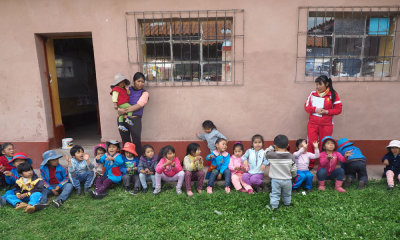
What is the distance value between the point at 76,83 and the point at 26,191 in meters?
6.26

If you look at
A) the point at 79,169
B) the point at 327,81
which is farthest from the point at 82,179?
the point at 327,81

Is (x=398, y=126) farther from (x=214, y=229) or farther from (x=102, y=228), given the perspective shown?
(x=102, y=228)

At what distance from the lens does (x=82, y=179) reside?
425 cm

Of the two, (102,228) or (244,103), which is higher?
(244,103)

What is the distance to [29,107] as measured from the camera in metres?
5.00

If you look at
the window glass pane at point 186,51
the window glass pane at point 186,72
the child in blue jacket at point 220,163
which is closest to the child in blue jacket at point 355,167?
the child in blue jacket at point 220,163

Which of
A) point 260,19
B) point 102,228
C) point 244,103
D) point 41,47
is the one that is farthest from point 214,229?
point 41,47

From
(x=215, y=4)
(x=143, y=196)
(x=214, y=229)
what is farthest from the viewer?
(x=215, y=4)

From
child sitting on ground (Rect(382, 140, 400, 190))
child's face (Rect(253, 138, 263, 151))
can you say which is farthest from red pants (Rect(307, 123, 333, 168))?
child's face (Rect(253, 138, 263, 151))

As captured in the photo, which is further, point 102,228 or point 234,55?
point 234,55

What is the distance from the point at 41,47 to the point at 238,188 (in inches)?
176

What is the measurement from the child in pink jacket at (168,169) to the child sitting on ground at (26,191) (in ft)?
5.24

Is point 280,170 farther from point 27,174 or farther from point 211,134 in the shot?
point 27,174

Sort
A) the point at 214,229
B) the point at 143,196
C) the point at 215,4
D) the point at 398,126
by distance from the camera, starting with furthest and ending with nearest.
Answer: the point at 398,126, the point at 215,4, the point at 143,196, the point at 214,229
